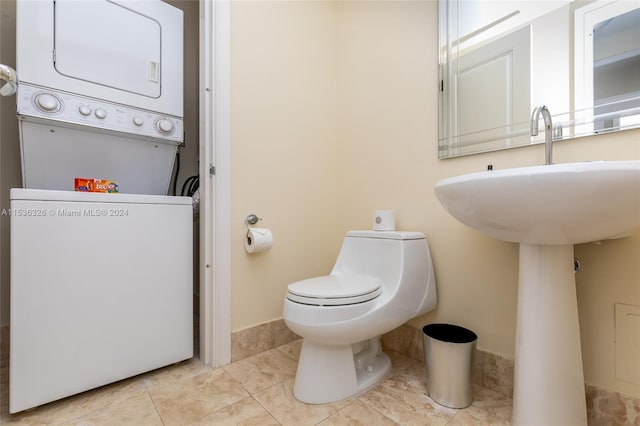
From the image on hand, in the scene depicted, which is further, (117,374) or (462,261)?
(462,261)

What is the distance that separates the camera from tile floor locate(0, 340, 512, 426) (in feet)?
3.14

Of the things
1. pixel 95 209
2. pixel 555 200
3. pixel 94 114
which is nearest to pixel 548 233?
pixel 555 200

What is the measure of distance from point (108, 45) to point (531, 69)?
1.62 meters

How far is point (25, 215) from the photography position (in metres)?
0.95

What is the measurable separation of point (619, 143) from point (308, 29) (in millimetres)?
1464

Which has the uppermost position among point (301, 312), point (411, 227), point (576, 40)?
point (576, 40)

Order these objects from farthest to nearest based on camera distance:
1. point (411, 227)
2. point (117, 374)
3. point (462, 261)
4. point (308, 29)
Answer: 1. point (308, 29)
2. point (411, 227)
3. point (462, 261)
4. point (117, 374)

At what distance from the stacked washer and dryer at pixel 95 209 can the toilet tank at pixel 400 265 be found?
769mm

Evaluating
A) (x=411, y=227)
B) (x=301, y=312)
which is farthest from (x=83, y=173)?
(x=411, y=227)

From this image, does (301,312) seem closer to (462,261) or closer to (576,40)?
(462,261)

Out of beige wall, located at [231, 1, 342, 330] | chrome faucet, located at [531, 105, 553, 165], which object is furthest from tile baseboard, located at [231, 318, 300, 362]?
chrome faucet, located at [531, 105, 553, 165]

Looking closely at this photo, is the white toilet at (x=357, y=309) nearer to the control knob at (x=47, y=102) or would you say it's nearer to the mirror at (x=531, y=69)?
the mirror at (x=531, y=69)

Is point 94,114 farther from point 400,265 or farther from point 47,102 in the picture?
point 400,265

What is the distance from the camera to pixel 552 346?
0.82 m
